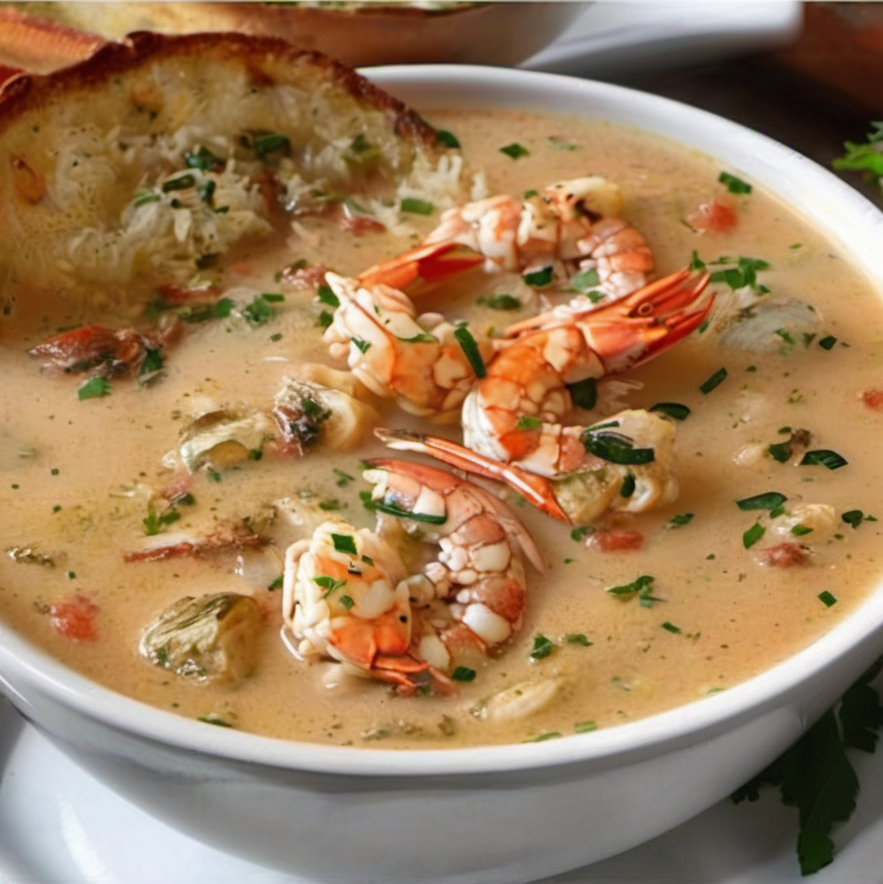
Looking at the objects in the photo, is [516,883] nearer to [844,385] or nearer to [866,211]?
[844,385]

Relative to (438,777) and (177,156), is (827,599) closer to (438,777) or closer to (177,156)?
(438,777)

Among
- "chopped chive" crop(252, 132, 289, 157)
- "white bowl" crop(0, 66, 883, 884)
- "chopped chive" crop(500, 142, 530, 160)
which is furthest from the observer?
"chopped chive" crop(500, 142, 530, 160)

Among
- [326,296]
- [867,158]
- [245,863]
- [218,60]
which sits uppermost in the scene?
[218,60]

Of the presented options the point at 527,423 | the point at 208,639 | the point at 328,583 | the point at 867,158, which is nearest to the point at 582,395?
the point at 527,423

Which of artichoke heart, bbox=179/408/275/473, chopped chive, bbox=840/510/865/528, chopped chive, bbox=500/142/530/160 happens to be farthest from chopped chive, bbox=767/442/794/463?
chopped chive, bbox=500/142/530/160

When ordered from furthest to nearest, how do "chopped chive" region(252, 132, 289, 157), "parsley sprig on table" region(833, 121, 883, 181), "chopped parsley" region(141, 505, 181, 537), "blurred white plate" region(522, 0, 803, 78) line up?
"blurred white plate" region(522, 0, 803, 78) → "parsley sprig on table" region(833, 121, 883, 181) → "chopped chive" region(252, 132, 289, 157) → "chopped parsley" region(141, 505, 181, 537)

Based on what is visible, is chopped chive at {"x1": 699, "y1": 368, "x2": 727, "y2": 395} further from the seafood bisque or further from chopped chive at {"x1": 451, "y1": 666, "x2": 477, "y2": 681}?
chopped chive at {"x1": 451, "y1": 666, "x2": 477, "y2": 681}

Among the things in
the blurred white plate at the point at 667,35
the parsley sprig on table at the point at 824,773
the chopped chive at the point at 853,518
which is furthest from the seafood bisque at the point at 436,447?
the blurred white plate at the point at 667,35
